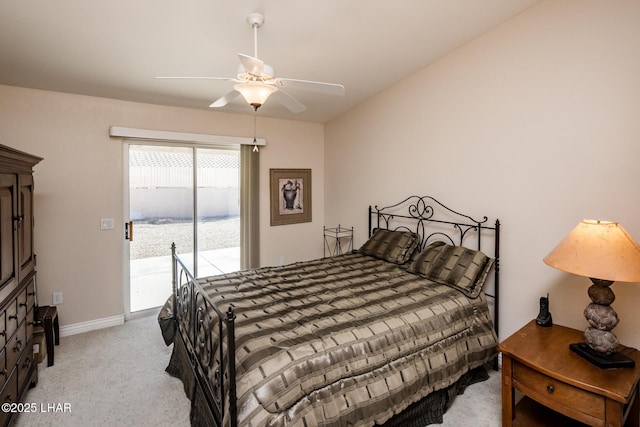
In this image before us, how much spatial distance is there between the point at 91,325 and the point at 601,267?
14.6 feet

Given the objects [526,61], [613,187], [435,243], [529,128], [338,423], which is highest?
[526,61]

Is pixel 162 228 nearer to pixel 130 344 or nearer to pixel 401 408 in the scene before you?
pixel 130 344

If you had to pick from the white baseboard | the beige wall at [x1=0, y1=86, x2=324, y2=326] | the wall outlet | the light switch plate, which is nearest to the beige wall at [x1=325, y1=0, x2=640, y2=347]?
the beige wall at [x1=0, y1=86, x2=324, y2=326]

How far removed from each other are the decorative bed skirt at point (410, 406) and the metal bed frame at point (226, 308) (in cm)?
6

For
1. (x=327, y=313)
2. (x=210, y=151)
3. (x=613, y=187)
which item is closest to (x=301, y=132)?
(x=210, y=151)

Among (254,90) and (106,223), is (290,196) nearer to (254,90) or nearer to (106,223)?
(106,223)

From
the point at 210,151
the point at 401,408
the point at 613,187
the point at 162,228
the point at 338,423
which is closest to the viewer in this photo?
the point at 338,423

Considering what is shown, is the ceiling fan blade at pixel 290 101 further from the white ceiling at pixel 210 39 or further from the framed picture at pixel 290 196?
the framed picture at pixel 290 196

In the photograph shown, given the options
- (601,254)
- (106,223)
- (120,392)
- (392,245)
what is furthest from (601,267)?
(106,223)

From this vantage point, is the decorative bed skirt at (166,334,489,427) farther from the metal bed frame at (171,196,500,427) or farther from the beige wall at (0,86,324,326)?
the beige wall at (0,86,324,326)

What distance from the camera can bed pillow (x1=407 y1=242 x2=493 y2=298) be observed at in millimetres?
2529

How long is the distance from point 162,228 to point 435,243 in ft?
10.5

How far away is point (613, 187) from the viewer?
204 cm

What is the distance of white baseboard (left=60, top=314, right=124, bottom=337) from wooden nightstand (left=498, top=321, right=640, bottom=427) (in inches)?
150
